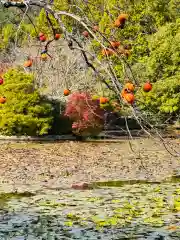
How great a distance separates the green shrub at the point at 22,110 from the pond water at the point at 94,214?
9.09 m

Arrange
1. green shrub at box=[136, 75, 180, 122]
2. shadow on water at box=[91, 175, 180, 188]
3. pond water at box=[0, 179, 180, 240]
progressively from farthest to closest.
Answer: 1. green shrub at box=[136, 75, 180, 122]
2. shadow on water at box=[91, 175, 180, 188]
3. pond water at box=[0, 179, 180, 240]

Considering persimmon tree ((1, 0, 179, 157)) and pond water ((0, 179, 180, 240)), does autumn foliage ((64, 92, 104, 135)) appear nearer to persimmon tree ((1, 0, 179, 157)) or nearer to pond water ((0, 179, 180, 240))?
pond water ((0, 179, 180, 240))

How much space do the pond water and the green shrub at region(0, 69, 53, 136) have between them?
29.8 ft

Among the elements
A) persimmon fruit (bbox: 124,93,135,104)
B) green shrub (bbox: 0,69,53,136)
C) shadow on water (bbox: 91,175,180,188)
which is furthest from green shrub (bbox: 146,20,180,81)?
persimmon fruit (bbox: 124,93,135,104)

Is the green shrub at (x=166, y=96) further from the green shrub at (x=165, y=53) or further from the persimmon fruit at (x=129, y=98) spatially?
the persimmon fruit at (x=129, y=98)

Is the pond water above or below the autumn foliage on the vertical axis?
below

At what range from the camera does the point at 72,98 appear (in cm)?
1927

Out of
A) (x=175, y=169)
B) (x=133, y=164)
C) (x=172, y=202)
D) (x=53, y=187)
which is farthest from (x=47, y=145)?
(x=172, y=202)

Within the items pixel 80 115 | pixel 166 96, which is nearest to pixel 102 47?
pixel 80 115

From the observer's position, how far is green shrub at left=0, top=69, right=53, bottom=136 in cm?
1881

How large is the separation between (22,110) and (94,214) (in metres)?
11.7

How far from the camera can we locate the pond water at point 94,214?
268 inches

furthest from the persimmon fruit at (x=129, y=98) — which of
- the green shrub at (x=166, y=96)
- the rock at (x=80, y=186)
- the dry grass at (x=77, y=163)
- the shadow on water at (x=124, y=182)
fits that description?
the green shrub at (x=166, y=96)

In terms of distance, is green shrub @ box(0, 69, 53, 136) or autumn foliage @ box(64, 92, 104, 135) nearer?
green shrub @ box(0, 69, 53, 136)
